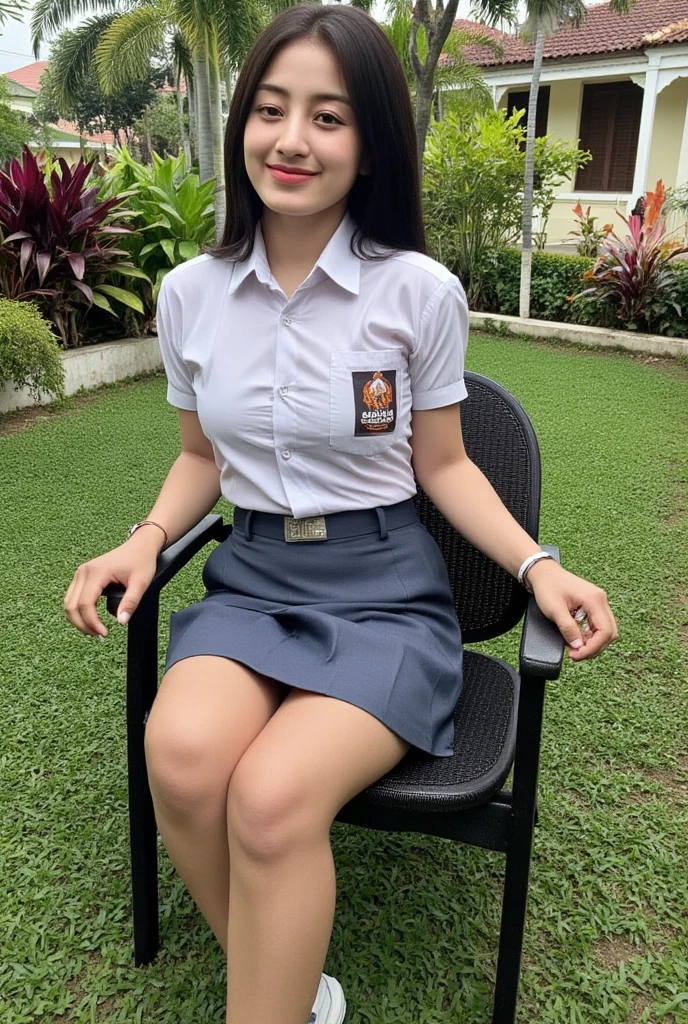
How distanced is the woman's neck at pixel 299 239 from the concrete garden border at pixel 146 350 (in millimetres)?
3869

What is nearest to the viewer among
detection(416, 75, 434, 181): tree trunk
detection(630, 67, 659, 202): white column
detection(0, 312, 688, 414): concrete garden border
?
detection(0, 312, 688, 414): concrete garden border

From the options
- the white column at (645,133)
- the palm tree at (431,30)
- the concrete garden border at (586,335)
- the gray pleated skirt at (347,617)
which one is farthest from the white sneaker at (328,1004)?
the white column at (645,133)

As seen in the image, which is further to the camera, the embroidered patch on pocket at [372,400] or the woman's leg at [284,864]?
the embroidered patch on pocket at [372,400]

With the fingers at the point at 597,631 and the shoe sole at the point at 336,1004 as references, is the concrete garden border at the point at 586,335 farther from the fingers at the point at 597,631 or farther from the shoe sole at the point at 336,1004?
the shoe sole at the point at 336,1004

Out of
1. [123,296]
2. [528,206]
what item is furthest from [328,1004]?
[528,206]

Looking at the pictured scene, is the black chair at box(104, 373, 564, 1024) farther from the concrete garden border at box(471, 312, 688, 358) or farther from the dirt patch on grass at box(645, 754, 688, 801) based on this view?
the concrete garden border at box(471, 312, 688, 358)

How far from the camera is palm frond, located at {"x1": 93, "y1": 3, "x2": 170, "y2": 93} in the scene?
10375mm

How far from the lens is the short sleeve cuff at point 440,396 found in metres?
1.44

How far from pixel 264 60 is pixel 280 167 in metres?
0.17

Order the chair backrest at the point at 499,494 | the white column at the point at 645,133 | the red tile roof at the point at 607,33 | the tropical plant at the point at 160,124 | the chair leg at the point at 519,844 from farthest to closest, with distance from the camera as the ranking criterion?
the tropical plant at the point at 160,124, the red tile roof at the point at 607,33, the white column at the point at 645,133, the chair backrest at the point at 499,494, the chair leg at the point at 519,844

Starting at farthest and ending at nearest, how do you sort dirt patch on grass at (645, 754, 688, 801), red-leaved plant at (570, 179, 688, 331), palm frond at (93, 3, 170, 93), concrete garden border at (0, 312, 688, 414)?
palm frond at (93, 3, 170, 93), red-leaved plant at (570, 179, 688, 331), concrete garden border at (0, 312, 688, 414), dirt patch on grass at (645, 754, 688, 801)

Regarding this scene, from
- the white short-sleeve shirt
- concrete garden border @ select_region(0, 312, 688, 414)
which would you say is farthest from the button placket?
concrete garden border @ select_region(0, 312, 688, 414)

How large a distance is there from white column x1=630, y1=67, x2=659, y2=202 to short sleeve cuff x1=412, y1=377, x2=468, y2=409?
45.9 feet

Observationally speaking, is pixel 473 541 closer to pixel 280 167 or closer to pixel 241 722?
pixel 241 722
